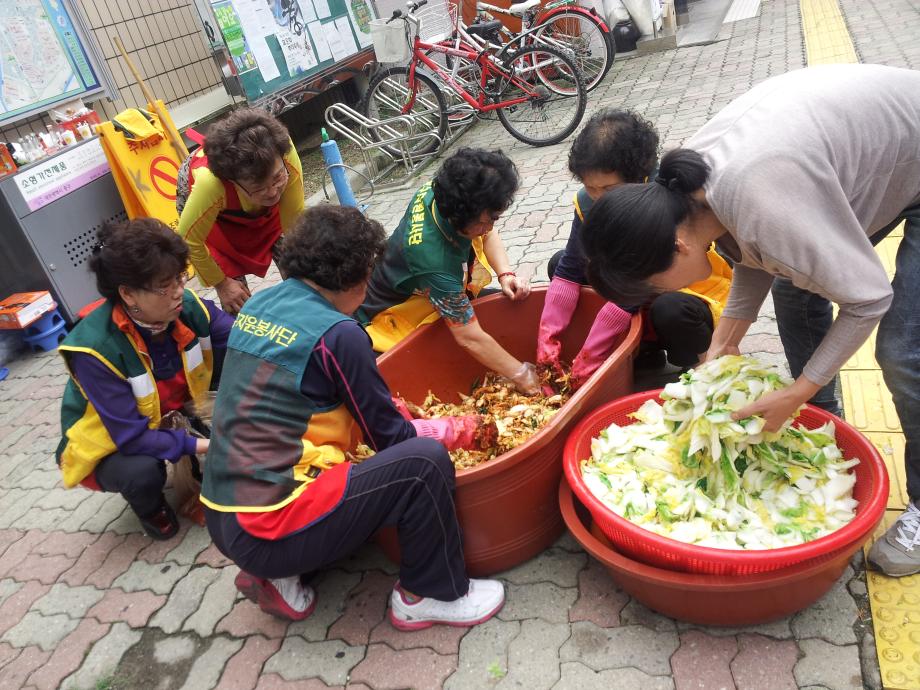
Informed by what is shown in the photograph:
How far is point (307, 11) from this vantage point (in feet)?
24.9

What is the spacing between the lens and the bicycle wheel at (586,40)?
790 centimetres

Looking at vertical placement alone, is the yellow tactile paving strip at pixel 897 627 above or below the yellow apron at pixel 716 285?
below

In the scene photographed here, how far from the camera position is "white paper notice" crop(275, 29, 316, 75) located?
7250 millimetres

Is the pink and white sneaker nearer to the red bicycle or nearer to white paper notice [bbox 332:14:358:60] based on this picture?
the red bicycle

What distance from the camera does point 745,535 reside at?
1.87 meters

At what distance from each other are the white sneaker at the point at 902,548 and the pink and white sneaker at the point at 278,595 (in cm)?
183

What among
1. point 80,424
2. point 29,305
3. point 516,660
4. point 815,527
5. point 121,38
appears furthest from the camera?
point 121,38

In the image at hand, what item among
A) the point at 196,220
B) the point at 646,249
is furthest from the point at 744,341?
the point at 196,220

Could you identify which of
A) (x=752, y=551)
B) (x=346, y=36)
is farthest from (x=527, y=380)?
(x=346, y=36)

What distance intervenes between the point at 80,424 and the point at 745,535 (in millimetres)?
2425

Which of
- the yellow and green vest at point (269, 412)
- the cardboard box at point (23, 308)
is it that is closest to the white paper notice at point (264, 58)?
the cardboard box at point (23, 308)

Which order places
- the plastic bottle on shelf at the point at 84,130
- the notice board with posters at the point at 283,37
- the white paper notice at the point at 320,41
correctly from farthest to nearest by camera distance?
the white paper notice at the point at 320,41, the notice board with posters at the point at 283,37, the plastic bottle on shelf at the point at 84,130

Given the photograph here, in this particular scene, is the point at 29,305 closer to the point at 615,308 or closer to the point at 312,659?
the point at 312,659

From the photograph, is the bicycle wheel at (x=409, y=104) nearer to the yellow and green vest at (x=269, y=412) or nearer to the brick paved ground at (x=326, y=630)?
the brick paved ground at (x=326, y=630)
